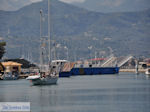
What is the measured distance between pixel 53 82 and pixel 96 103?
3548cm

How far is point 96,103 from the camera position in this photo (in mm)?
63375

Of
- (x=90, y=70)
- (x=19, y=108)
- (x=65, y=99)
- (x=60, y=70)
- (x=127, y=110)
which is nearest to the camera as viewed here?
(x=19, y=108)

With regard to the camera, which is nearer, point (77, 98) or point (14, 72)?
point (77, 98)

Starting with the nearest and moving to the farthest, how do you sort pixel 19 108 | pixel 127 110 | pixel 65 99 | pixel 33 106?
pixel 19 108 < pixel 127 110 < pixel 33 106 < pixel 65 99

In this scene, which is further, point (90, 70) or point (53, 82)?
point (90, 70)

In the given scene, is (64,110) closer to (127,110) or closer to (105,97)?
(127,110)

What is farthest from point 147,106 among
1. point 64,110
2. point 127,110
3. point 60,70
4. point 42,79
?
point 60,70

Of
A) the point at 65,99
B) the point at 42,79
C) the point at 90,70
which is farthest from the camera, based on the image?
the point at 90,70

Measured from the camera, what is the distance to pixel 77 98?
6975 centimetres

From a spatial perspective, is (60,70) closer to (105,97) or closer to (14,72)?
(14,72)

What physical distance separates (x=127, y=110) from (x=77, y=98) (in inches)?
547

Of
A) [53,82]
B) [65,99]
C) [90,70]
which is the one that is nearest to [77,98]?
[65,99]

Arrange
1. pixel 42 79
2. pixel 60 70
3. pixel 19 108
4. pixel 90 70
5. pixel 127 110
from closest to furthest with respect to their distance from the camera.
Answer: pixel 19 108, pixel 127 110, pixel 42 79, pixel 60 70, pixel 90 70

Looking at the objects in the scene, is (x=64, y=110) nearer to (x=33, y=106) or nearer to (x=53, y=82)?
(x=33, y=106)
